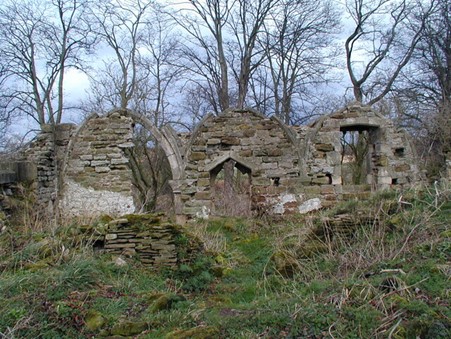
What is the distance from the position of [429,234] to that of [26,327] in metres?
4.17

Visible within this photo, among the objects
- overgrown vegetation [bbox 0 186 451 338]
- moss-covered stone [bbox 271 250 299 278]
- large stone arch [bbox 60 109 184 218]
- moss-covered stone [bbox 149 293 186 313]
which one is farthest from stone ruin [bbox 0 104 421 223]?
moss-covered stone [bbox 149 293 186 313]

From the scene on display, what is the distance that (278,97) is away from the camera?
2048cm

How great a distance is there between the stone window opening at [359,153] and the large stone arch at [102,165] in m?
4.89

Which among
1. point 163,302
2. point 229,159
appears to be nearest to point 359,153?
point 229,159

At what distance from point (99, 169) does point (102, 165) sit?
0.41 ft

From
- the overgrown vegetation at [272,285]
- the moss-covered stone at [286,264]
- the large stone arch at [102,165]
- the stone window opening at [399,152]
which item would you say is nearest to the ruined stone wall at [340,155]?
the stone window opening at [399,152]

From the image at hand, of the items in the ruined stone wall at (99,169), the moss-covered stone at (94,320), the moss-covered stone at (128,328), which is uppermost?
the ruined stone wall at (99,169)

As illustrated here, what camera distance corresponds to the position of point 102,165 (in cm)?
1079

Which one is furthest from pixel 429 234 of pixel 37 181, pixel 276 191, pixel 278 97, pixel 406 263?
pixel 278 97

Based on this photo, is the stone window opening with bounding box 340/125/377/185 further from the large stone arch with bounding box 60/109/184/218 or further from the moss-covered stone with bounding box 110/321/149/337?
the moss-covered stone with bounding box 110/321/149/337

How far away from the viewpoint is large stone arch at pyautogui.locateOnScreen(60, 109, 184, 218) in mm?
10648

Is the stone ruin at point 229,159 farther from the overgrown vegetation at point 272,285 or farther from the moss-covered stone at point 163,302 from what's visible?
the moss-covered stone at point 163,302

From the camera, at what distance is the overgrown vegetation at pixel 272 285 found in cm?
349

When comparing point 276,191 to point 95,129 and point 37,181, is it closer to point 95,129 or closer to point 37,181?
point 95,129
